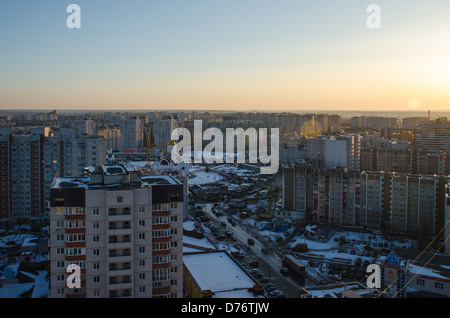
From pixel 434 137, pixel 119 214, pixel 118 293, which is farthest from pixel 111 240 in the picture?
pixel 434 137

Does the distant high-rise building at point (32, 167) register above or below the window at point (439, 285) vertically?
above

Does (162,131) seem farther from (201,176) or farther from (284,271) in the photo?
(284,271)

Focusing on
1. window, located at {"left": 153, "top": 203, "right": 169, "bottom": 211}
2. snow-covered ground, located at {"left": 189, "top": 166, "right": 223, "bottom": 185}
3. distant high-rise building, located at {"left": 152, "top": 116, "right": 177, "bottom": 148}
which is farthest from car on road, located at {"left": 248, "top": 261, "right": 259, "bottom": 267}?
distant high-rise building, located at {"left": 152, "top": 116, "right": 177, "bottom": 148}

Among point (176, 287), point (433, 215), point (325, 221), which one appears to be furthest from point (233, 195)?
point (176, 287)

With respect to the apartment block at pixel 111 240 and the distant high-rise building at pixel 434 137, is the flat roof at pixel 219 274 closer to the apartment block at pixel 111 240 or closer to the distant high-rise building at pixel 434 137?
the apartment block at pixel 111 240

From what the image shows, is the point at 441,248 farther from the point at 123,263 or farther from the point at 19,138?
the point at 19,138

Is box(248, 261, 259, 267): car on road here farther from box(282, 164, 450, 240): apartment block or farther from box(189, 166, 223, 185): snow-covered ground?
box(189, 166, 223, 185): snow-covered ground

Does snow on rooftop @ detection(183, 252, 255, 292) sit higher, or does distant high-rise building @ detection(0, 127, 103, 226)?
distant high-rise building @ detection(0, 127, 103, 226)

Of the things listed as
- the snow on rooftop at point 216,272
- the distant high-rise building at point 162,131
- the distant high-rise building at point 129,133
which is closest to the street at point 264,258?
the snow on rooftop at point 216,272
